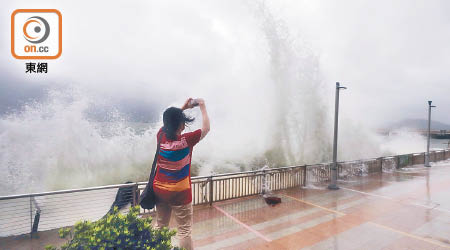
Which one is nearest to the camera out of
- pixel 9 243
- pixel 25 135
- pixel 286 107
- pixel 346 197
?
pixel 9 243

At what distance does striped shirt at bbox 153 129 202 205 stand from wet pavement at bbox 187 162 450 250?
228 cm

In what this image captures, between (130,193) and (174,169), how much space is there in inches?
146

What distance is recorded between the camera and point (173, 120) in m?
2.77

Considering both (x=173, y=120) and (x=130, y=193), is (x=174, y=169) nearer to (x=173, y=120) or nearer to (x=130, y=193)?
(x=173, y=120)

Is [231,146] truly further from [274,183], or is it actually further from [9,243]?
[9,243]

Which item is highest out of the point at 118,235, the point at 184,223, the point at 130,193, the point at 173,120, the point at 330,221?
the point at 173,120

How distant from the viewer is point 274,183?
8.53m

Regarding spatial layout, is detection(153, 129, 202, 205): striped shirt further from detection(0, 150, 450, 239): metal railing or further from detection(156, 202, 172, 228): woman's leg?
detection(0, 150, 450, 239): metal railing

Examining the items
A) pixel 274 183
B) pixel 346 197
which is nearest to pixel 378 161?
pixel 346 197

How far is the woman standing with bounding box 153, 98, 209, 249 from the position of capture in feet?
9.15

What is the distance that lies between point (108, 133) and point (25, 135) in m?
5.41

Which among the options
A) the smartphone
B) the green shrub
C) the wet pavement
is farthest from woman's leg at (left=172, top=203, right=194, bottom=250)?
the wet pavement

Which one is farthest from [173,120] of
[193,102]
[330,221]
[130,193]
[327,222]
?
[330,221]

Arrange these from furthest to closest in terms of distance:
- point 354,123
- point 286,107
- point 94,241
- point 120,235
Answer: point 354,123 < point 286,107 < point 120,235 < point 94,241
